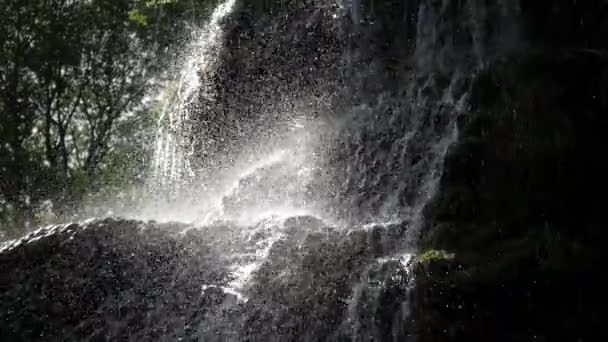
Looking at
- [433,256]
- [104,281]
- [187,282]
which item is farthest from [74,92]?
[433,256]

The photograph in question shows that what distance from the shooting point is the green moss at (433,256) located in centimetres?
658

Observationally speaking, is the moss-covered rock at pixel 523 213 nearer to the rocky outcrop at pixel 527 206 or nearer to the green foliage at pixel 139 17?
the rocky outcrop at pixel 527 206

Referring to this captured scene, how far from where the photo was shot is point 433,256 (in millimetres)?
6633

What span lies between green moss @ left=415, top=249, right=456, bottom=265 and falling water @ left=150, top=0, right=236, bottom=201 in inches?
344

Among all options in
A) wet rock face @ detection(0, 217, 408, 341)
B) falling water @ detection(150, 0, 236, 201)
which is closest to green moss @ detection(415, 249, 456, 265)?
wet rock face @ detection(0, 217, 408, 341)

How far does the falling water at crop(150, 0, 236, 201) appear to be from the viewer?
1450cm

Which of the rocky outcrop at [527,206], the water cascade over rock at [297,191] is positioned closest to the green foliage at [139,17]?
the water cascade over rock at [297,191]

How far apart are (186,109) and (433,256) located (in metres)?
9.32

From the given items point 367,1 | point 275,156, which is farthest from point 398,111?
point 275,156

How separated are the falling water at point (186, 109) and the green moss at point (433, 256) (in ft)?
28.7

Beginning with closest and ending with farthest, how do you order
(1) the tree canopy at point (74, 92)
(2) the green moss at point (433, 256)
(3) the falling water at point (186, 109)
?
(2) the green moss at point (433, 256), (3) the falling water at point (186, 109), (1) the tree canopy at point (74, 92)

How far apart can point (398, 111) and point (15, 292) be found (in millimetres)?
6413

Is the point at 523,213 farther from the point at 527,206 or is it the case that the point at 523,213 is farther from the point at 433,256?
the point at 433,256

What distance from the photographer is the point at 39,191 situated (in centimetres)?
2033
